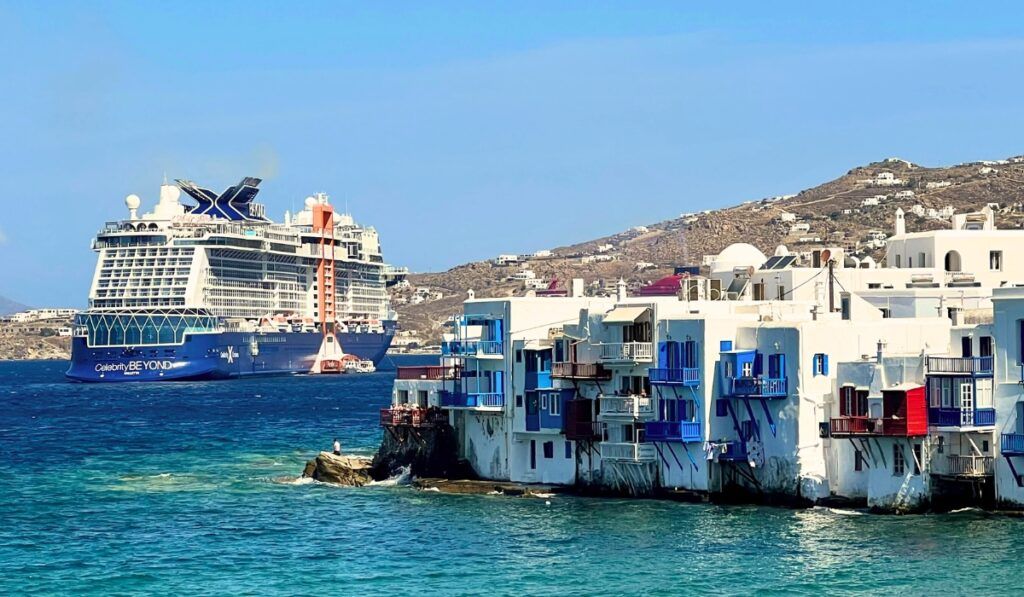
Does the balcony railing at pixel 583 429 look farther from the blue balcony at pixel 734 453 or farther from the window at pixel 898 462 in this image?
the window at pixel 898 462

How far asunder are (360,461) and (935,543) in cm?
2617

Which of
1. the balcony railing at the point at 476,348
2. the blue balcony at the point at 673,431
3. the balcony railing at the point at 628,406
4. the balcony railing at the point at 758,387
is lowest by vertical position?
the blue balcony at the point at 673,431

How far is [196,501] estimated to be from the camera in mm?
59688

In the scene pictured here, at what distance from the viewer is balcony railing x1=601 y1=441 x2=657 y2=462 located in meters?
51.5

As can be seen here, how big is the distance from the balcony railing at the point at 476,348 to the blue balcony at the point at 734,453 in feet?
32.3

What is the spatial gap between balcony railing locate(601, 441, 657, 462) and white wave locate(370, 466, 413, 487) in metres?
10.0

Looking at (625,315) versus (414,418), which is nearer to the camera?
(625,315)

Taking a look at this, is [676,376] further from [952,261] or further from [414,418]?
[952,261]

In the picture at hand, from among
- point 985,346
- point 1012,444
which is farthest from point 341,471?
point 1012,444

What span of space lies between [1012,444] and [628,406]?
11.8 m

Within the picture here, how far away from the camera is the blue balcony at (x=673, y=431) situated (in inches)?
1974

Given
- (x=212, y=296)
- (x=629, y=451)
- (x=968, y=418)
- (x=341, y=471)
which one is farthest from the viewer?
(x=212, y=296)

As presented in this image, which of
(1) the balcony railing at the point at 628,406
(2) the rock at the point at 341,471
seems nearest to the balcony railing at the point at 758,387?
(1) the balcony railing at the point at 628,406

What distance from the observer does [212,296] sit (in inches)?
6870
